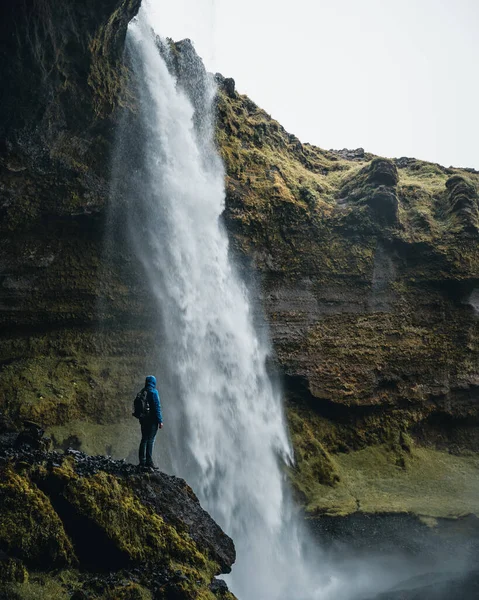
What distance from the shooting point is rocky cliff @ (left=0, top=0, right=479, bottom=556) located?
17.1 metres

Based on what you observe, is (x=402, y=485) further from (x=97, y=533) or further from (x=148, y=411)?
(x=97, y=533)

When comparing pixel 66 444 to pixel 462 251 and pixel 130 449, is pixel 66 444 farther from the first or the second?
pixel 462 251

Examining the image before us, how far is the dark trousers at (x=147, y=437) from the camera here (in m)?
9.68

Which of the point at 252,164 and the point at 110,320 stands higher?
the point at 252,164

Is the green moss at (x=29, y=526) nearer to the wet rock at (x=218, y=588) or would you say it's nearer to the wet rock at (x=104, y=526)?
the wet rock at (x=104, y=526)

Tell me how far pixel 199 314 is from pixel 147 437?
10242 millimetres

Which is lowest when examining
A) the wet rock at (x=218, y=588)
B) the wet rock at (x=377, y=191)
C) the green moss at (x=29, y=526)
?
the wet rock at (x=218, y=588)

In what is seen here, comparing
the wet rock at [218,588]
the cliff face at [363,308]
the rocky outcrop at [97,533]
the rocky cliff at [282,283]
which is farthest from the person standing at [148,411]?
the cliff face at [363,308]

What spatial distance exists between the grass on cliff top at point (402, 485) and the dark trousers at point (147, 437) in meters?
9.65

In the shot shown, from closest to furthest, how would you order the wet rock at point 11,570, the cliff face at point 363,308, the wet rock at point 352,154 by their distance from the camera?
the wet rock at point 11,570, the cliff face at point 363,308, the wet rock at point 352,154

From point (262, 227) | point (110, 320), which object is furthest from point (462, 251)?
point (110, 320)

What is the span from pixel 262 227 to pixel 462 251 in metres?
10.1

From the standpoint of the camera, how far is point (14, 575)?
6781mm

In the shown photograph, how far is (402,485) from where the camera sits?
66.3 feet
